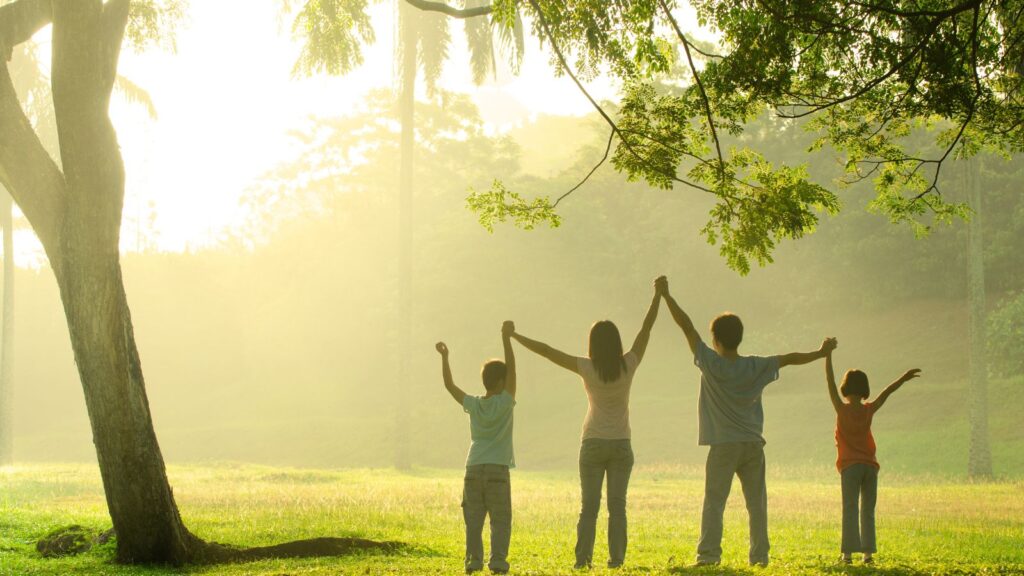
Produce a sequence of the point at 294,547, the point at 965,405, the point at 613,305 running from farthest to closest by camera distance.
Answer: the point at 613,305 < the point at 965,405 < the point at 294,547

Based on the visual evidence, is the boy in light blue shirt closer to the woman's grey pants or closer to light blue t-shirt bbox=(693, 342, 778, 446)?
the woman's grey pants

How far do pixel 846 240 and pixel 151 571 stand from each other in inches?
1661

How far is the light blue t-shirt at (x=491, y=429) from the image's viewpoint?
7570 mm

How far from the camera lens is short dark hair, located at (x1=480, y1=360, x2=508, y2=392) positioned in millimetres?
7613

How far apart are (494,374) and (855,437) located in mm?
2862

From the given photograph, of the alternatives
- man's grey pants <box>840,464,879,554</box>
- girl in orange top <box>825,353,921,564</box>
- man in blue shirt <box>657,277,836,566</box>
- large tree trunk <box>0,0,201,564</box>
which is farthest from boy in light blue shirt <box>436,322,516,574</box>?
large tree trunk <box>0,0,201,564</box>

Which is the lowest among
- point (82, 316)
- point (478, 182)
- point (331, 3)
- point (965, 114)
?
point (82, 316)

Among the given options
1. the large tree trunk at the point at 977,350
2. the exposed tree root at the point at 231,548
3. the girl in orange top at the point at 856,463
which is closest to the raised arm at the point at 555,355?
the girl in orange top at the point at 856,463

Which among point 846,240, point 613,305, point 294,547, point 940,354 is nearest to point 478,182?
A: point 613,305

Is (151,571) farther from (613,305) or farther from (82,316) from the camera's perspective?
(613,305)

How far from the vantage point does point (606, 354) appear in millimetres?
7453

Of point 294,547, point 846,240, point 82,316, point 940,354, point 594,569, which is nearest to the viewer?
point 594,569

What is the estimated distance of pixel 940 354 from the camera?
43.8 m

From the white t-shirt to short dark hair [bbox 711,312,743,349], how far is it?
0.64 m
